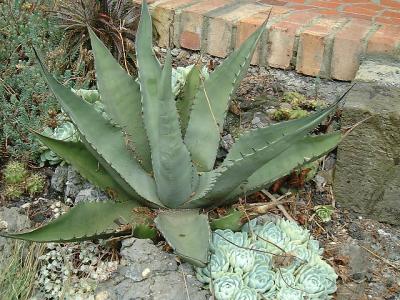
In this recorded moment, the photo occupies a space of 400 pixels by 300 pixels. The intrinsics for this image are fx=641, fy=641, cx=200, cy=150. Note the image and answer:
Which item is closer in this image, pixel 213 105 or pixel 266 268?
pixel 266 268

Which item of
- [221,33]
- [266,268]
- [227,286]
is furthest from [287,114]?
[227,286]

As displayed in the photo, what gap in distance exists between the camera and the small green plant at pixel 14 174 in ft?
7.82

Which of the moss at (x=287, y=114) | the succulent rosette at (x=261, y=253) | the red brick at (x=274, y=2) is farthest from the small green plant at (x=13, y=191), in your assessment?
the red brick at (x=274, y=2)

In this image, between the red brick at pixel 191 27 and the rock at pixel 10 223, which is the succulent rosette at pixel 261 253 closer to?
the rock at pixel 10 223

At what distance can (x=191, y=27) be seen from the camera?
10.1 ft

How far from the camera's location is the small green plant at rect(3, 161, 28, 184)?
2383 millimetres

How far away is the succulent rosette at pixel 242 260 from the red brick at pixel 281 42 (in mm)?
Answer: 1249

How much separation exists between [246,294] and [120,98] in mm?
792

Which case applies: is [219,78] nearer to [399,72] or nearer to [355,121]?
[355,121]

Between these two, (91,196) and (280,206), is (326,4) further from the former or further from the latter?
(91,196)

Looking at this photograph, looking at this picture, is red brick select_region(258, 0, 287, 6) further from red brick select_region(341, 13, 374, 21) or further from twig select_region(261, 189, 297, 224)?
twig select_region(261, 189, 297, 224)

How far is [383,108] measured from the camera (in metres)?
2.24

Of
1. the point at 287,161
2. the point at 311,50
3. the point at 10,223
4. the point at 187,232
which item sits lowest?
the point at 10,223

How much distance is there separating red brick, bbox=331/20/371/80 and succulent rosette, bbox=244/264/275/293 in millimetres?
1242
